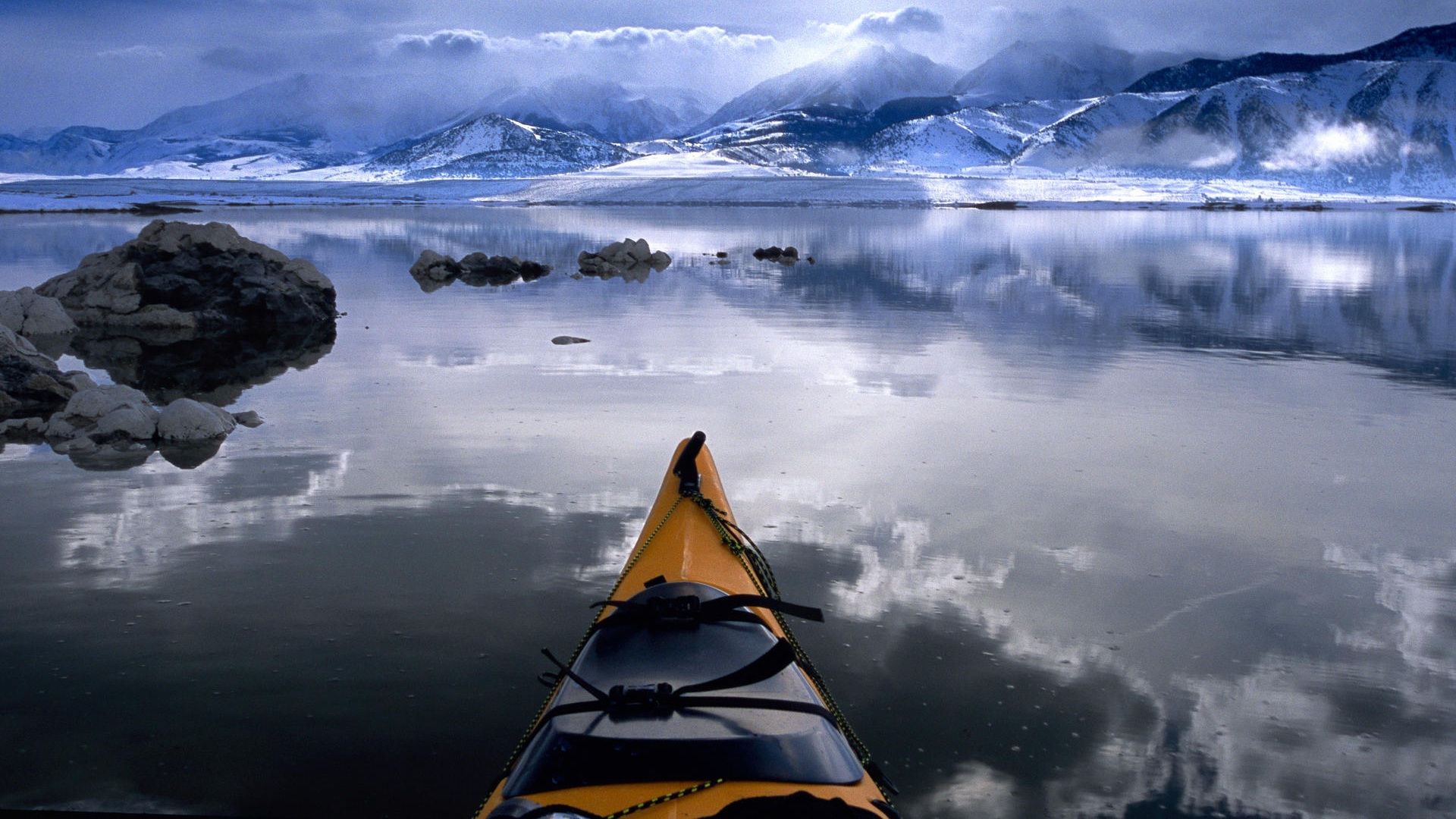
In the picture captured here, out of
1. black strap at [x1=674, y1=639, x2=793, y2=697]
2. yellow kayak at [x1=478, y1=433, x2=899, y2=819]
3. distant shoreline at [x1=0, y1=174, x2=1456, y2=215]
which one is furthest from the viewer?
distant shoreline at [x1=0, y1=174, x2=1456, y2=215]

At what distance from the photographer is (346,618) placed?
13.7 ft

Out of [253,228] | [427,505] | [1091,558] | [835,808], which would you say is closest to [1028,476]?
[1091,558]

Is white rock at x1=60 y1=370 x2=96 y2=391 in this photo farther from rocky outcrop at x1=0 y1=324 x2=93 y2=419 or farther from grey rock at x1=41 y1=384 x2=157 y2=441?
grey rock at x1=41 y1=384 x2=157 y2=441

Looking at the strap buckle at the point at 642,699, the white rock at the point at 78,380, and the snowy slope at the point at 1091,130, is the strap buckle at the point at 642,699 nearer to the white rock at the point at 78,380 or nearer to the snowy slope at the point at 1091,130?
the white rock at the point at 78,380

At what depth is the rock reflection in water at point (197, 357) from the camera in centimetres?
925

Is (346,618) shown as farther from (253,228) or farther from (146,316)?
(253,228)

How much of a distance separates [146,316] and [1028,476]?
1133 cm

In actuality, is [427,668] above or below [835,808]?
below

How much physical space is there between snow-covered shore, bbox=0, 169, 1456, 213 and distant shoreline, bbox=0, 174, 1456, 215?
13 cm

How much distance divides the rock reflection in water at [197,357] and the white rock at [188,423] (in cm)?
135

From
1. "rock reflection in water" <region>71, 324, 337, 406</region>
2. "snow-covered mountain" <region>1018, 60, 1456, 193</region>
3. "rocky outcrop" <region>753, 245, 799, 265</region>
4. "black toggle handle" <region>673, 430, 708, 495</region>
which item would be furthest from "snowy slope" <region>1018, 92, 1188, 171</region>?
"black toggle handle" <region>673, 430, 708, 495</region>

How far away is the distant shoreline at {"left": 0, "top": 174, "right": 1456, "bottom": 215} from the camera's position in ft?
257

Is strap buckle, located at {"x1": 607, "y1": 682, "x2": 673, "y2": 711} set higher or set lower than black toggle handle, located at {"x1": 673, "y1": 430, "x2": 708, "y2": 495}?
lower

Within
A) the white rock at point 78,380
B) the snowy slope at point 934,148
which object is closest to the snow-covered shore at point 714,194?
the snowy slope at point 934,148
